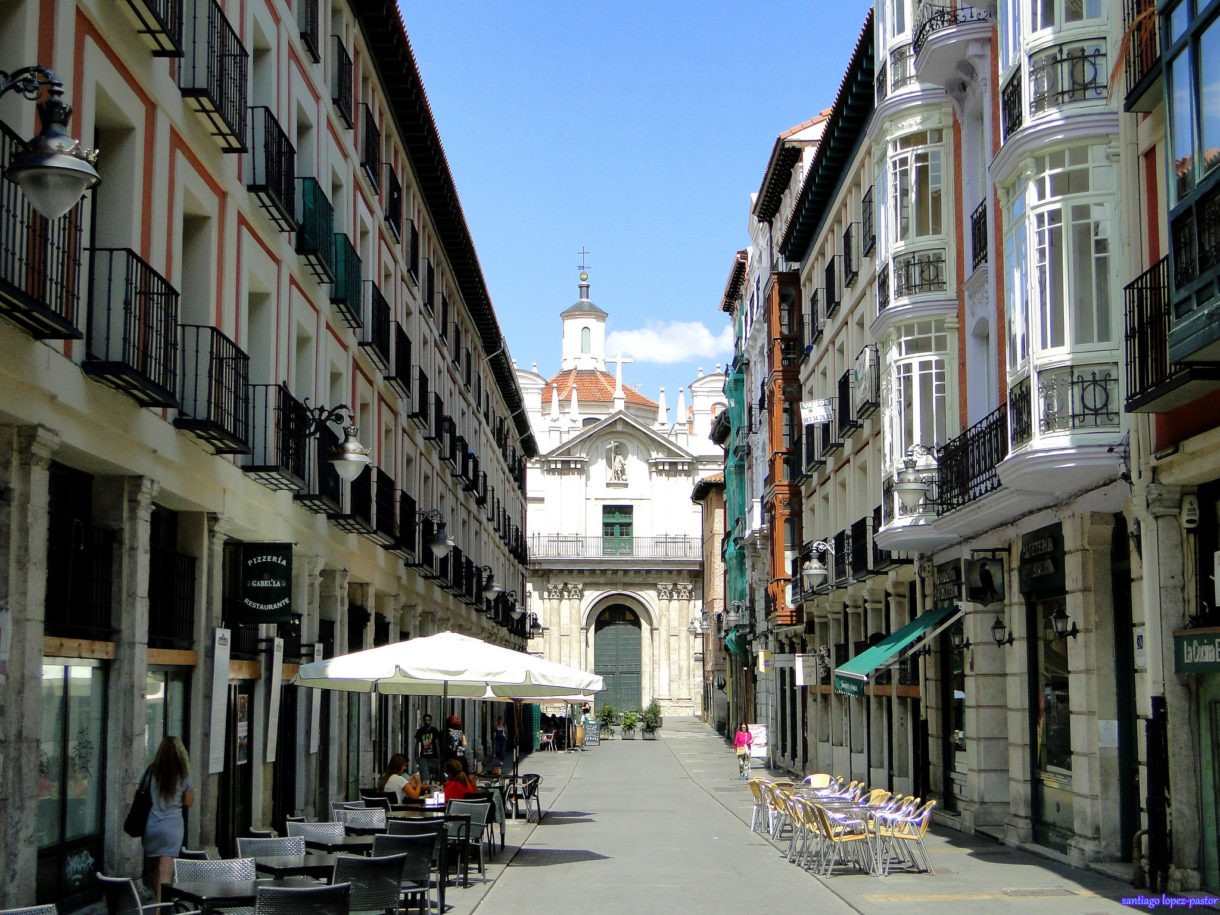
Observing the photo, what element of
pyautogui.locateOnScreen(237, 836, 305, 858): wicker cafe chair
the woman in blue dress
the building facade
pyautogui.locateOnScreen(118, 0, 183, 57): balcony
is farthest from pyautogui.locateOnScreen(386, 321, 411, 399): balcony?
the woman in blue dress

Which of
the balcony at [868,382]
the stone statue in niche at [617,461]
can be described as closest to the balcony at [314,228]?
the balcony at [868,382]

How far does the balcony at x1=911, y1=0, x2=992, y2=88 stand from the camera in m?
22.2

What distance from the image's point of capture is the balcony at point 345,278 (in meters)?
23.4

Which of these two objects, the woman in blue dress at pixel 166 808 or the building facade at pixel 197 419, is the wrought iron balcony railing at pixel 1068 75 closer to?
the building facade at pixel 197 419

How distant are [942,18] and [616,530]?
68.8 m

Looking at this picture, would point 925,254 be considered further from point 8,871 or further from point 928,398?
point 8,871

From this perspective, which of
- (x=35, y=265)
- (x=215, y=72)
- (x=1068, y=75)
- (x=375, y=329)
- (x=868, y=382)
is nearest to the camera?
(x=35, y=265)

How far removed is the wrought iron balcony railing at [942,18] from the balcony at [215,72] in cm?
1024

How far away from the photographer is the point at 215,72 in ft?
53.4

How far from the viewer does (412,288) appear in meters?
32.9

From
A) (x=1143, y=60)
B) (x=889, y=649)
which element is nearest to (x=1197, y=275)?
(x=1143, y=60)

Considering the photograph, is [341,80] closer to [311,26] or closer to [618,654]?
[311,26]

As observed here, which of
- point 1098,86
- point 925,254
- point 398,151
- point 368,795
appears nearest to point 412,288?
point 398,151

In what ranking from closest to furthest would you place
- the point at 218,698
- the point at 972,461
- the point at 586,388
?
the point at 218,698
the point at 972,461
the point at 586,388
